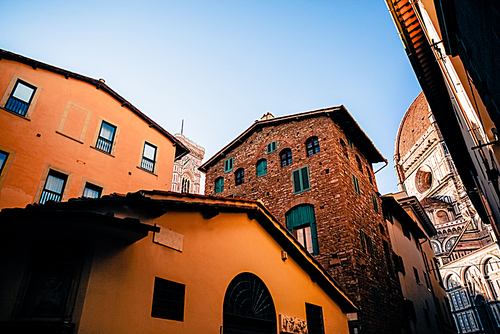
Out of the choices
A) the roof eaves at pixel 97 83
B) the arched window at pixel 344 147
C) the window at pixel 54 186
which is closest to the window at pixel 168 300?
the window at pixel 54 186

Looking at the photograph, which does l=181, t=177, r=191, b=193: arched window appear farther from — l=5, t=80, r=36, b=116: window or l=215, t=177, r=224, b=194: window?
l=5, t=80, r=36, b=116: window

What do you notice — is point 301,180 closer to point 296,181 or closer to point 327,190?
point 296,181

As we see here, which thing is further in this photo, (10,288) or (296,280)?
(296,280)

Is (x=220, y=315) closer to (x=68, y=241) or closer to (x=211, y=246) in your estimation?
(x=211, y=246)

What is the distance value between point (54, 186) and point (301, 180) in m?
11.1

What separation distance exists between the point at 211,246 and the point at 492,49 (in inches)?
281

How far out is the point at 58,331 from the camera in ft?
18.3

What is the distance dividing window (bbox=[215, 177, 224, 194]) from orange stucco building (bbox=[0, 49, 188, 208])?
17.7 ft

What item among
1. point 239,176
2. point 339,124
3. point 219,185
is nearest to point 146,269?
point 239,176

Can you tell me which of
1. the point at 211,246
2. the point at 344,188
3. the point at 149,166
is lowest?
the point at 211,246

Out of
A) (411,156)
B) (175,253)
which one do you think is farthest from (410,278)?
(411,156)

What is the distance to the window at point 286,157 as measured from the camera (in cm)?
1859

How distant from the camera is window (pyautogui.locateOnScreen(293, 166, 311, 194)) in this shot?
17031 millimetres

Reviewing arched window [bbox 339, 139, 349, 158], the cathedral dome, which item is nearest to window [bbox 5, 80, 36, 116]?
arched window [bbox 339, 139, 349, 158]
